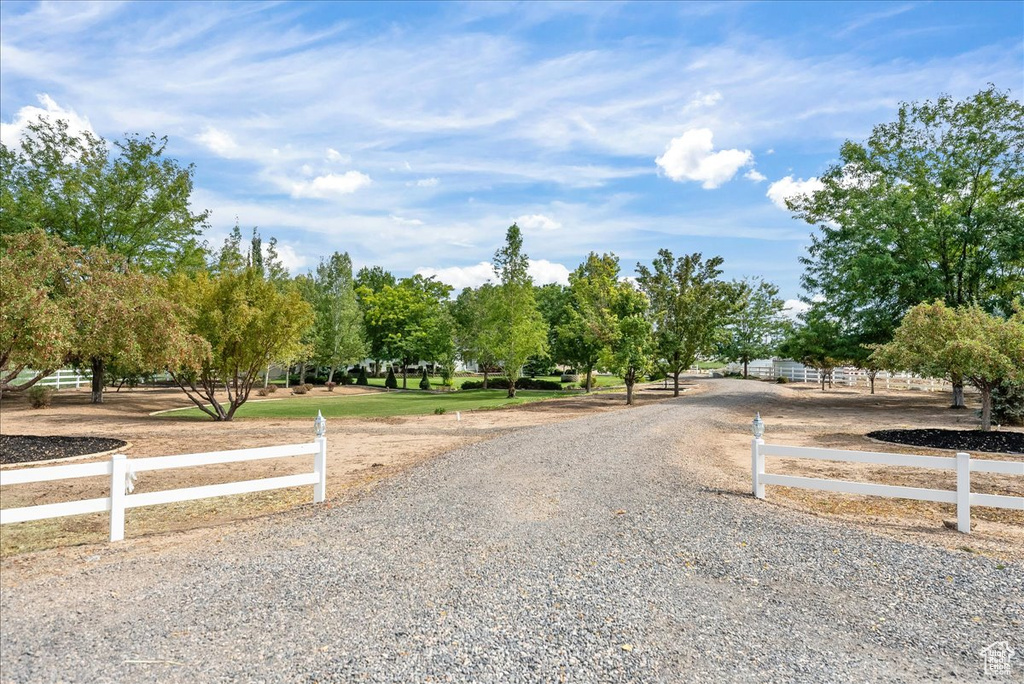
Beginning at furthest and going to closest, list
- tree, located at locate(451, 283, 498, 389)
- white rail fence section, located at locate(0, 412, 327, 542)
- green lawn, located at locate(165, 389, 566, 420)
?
tree, located at locate(451, 283, 498, 389)
green lawn, located at locate(165, 389, 566, 420)
white rail fence section, located at locate(0, 412, 327, 542)

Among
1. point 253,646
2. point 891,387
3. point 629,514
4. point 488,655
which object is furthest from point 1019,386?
point 891,387

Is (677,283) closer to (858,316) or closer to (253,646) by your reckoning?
(858,316)

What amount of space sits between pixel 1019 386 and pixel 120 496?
2292 centimetres

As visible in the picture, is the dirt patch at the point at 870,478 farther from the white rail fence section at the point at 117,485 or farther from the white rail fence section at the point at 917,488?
the white rail fence section at the point at 117,485

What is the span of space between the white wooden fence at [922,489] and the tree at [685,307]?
2455cm

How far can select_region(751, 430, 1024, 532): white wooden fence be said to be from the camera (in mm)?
7137

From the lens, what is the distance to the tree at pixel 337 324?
43.4 metres

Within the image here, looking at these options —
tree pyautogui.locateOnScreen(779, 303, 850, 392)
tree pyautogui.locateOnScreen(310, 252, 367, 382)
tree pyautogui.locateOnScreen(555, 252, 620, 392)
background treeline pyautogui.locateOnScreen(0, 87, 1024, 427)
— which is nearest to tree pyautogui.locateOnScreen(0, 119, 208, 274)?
background treeline pyautogui.locateOnScreen(0, 87, 1024, 427)

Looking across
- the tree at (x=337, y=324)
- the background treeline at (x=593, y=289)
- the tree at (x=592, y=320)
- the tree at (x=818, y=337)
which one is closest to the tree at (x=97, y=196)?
the background treeline at (x=593, y=289)

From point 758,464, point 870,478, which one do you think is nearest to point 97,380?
point 758,464

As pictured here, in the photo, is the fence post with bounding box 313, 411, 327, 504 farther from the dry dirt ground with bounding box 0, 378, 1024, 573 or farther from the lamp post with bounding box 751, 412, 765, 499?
the lamp post with bounding box 751, 412, 765, 499

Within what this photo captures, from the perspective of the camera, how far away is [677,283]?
119 ft

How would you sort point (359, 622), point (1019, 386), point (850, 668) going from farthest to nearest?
point (1019, 386) < point (359, 622) < point (850, 668)

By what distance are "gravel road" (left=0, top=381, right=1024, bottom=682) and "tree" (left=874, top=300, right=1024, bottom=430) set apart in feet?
31.0
